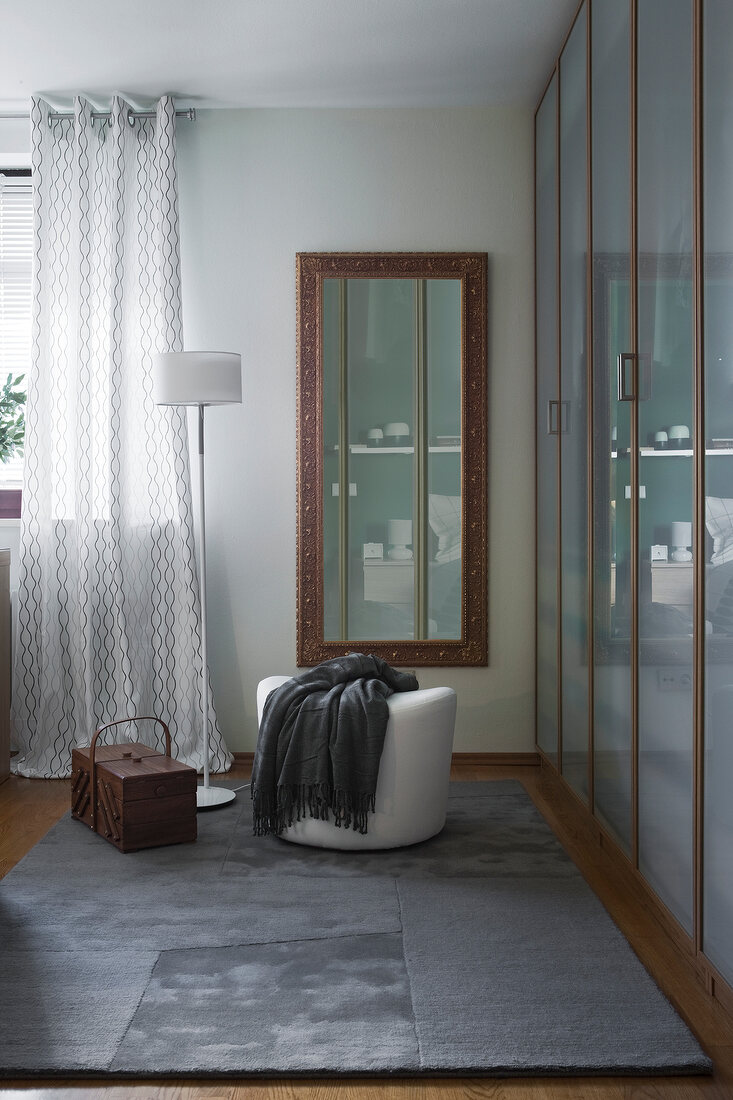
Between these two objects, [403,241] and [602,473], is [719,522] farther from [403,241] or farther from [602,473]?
[403,241]

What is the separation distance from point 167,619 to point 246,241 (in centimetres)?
172

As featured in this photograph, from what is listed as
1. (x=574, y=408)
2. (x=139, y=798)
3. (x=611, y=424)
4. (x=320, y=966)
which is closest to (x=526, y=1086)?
(x=320, y=966)

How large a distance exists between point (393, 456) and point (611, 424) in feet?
4.96

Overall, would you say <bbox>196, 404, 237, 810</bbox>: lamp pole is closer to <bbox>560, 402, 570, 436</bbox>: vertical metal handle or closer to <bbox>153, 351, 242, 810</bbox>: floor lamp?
<bbox>153, 351, 242, 810</bbox>: floor lamp

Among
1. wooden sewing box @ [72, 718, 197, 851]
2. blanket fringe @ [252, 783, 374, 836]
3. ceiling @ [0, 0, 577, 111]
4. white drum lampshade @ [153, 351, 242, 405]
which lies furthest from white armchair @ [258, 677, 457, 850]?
ceiling @ [0, 0, 577, 111]

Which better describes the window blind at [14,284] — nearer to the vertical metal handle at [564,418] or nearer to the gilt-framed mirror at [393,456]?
the gilt-framed mirror at [393,456]

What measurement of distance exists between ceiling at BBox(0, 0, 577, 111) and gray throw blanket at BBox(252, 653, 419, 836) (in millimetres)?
2411

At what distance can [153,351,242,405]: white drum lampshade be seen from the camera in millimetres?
3588

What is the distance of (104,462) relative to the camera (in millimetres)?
4332

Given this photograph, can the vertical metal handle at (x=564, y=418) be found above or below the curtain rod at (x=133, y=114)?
below

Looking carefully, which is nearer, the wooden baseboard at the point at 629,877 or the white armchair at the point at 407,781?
the wooden baseboard at the point at 629,877

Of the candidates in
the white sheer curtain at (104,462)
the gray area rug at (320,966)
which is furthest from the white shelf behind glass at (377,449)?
the gray area rug at (320,966)

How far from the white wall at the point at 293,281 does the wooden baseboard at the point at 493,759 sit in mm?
180

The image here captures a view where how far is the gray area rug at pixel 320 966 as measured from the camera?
1.95m
